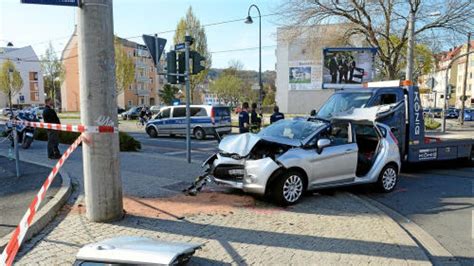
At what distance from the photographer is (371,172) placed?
7430 millimetres

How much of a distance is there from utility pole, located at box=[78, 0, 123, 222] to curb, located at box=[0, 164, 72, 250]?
1.75ft

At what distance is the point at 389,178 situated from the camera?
7.66 meters

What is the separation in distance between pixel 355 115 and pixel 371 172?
2.11m

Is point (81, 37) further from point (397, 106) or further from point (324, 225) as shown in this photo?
point (397, 106)

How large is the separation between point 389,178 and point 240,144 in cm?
328

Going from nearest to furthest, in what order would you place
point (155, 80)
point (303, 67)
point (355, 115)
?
1. point (355, 115)
2. point (303, 67)
3. point (155, 80)

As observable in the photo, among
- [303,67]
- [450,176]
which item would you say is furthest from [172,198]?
[303,67]

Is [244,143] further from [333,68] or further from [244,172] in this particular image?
[333,68]

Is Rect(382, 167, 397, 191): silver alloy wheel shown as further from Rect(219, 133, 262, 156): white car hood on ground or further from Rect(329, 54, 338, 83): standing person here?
Rect(329, 54, 338, 83): standing person

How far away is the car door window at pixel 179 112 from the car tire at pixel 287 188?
48.3 ft

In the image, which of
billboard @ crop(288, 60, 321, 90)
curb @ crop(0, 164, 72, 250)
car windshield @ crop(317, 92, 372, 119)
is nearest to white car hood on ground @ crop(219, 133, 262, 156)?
curb @ crop(0, 164, 72, 250)

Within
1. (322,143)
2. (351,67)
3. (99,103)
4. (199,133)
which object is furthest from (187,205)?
(351,67)

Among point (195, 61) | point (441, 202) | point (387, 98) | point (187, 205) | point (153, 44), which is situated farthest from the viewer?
point (195, 61)

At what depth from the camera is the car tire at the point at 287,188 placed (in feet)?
20.1
